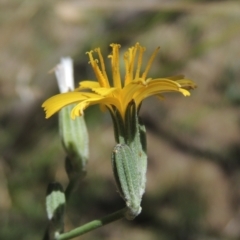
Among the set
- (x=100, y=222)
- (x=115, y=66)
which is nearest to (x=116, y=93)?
(x=115, y=66)

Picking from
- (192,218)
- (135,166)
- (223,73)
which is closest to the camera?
(135,166)

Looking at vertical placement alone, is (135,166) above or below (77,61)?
above

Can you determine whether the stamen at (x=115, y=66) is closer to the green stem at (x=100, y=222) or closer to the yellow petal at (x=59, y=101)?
the yellow petal at (x=59, y=101)

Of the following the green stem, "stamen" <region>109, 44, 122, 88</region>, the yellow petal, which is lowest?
the green stem

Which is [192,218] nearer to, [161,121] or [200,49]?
[161,121]

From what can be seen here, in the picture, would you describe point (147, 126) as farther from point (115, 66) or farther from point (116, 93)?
point (116, 93)

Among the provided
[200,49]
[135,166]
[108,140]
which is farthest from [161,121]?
[135,166]

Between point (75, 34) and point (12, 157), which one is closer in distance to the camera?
point (12, 157)

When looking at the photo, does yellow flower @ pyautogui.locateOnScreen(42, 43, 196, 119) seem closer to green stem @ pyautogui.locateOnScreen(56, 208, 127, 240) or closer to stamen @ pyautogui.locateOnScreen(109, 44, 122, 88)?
stamen @ pyautogui.locateOnScreen(109, 44, 122, 88)

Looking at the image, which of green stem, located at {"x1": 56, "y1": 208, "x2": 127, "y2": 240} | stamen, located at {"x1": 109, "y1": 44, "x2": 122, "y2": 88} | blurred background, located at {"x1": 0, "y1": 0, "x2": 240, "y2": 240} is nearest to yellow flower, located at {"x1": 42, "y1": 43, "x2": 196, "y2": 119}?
stamen, located at {"x1": 109, "y1": 44, "x2": 122, "y2": 88}
